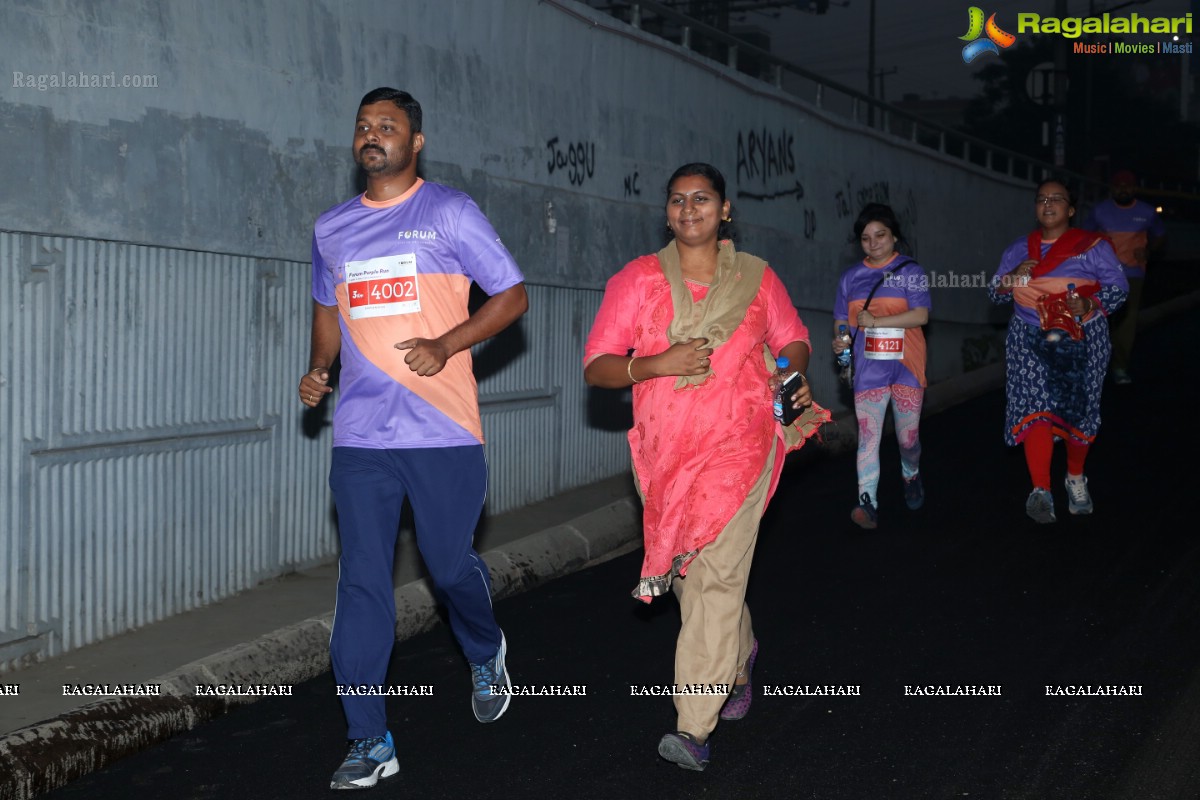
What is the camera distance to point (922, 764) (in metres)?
4.61

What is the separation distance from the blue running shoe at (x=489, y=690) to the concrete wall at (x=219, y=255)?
1758 mm

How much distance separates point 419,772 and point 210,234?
2896mm

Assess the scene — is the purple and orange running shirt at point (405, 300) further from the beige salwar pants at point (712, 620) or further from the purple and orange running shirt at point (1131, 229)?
the purple and orange running shirt at point (1131, 229)

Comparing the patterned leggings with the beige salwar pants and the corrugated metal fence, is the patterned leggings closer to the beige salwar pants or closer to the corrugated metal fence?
the corrugated metal fence

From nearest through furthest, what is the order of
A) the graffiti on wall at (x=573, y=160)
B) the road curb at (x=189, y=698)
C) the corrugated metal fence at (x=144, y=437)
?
1. the road curb at (x=189, y=698)
2. the corrugated metal fence at (x=144, y=437)
3. the graffiti on wall at (x=573, y=160)

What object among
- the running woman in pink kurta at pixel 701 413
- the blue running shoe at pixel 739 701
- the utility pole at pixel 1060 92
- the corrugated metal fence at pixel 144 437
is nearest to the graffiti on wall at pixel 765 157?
the corrugated metal fence at pixel 144 437

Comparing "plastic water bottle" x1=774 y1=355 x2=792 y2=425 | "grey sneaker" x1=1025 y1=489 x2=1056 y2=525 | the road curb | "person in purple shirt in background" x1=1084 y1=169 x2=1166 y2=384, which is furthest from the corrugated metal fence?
"person in purple shirt in background" x1=1084 y1=169 x2=1166 y2=384

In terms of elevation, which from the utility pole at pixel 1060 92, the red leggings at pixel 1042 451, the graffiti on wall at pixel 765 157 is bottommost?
the red leggings at pixel 1042 451

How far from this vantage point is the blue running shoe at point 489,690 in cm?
515

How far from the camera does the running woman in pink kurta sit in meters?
4.57

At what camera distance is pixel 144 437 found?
609 cm

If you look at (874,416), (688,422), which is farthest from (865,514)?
(688,422)

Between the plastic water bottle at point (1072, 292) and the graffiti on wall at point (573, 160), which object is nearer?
the plastic water bottle at point (1072, 292)

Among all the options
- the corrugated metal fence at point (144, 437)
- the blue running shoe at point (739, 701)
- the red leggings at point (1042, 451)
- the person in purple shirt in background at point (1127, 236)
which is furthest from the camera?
the person in purple shirt in background at point (1127, 236)
